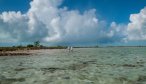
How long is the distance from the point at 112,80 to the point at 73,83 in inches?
130

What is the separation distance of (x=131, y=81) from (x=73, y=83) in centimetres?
455

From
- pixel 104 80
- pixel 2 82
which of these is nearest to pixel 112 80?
pixel 104 80

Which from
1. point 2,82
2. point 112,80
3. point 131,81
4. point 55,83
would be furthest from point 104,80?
point 2,82

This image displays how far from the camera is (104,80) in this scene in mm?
20797

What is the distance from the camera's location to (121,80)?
20766 mm

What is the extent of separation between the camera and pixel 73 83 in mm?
19672

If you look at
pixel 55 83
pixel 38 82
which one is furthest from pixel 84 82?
pixel 38 82

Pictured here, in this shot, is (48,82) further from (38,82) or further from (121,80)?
(121,80)

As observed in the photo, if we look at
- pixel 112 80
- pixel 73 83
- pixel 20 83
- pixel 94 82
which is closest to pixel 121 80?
pixel 112 80

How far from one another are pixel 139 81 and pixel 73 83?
5.10 meters

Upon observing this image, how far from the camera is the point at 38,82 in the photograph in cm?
2006

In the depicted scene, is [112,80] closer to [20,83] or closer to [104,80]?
[104,80]

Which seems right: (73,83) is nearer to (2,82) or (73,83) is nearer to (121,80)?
(121,80)

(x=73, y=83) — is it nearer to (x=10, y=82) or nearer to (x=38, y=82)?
(x=38, y=82)
